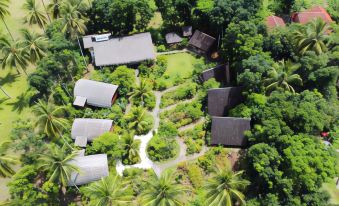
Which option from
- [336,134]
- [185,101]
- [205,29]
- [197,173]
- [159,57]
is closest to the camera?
[197,173]

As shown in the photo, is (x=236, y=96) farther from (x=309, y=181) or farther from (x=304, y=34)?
Result: (x=309, y=181)

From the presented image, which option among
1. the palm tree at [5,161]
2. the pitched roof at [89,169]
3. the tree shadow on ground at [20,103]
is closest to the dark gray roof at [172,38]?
the pitched roof at [89,169]

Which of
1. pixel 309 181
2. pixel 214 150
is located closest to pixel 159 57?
pixel 214 150

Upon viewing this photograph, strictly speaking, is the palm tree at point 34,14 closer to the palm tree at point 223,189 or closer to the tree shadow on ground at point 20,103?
the tree shadow on ground at point 20,103

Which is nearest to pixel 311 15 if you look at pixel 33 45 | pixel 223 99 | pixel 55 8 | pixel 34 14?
pixel 223 99

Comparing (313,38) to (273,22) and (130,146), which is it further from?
(130,146)

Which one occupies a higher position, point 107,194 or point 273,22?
point 273,22
